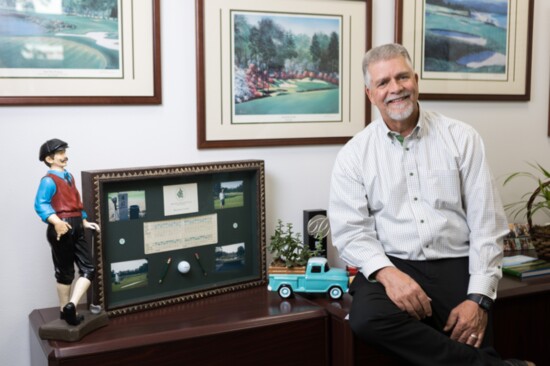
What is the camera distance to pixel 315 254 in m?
2.32

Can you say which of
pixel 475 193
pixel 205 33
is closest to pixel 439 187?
pixel 475 193

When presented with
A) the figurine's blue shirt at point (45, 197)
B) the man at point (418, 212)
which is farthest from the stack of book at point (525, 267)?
the figurine's blue shirt at point (45, 197)

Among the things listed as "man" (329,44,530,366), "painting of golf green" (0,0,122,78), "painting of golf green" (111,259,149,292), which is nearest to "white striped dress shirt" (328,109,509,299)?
"man" (329,44,530,366)

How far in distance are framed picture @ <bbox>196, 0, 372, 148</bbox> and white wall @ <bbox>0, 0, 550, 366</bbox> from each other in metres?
0.05

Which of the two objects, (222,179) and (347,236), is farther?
(222,179)

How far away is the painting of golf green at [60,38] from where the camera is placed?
2.01 metres

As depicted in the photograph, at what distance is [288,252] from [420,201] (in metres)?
0.50

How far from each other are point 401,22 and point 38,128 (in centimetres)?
146

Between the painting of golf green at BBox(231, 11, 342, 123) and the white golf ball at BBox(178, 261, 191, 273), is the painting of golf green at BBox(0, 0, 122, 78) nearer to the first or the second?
the painting of golf green at BBox(231, 11, 342, 123)

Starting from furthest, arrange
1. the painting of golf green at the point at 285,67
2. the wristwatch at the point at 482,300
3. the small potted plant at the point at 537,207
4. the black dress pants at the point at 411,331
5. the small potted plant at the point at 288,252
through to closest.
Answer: the small potted plant at the point at 537,207, the painting of golf green at the point at 285,67, the small potted plant at the point at 288,252, the wristwatch at the point at 482,300, the black dress pants at the point at 411,331

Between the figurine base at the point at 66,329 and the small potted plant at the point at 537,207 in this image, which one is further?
the small potted plant at the point at 537,207

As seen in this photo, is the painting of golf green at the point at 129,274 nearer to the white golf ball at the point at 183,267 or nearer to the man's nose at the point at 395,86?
the white golf ball at the point at 183,267

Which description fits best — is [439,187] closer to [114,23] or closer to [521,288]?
[521,288]

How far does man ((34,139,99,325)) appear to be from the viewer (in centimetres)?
179
